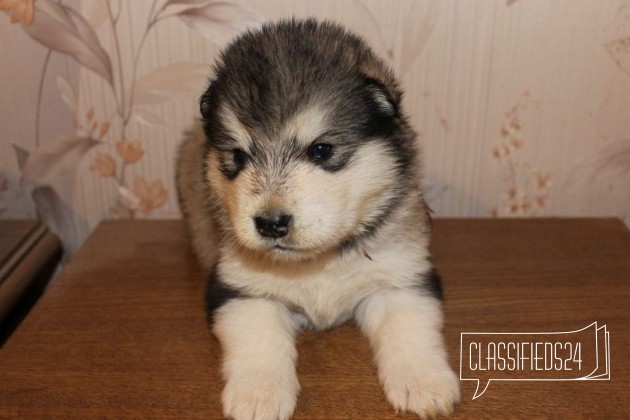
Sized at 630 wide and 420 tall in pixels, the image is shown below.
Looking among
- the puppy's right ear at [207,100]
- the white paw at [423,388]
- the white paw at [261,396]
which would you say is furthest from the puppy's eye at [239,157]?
the white paw at [423,388]

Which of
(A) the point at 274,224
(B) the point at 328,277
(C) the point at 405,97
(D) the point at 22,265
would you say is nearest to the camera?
(A) the point at 274,224

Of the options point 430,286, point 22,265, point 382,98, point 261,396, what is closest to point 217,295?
point 261,396

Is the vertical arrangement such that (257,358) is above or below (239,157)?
below

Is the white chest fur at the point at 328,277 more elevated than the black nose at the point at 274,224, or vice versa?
the black nose at the point at 274,224

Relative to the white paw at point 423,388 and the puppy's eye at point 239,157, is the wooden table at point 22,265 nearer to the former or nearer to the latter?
the puppy's eye at point 239,157

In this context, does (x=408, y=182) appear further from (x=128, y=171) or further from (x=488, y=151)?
(x=128, y=171)

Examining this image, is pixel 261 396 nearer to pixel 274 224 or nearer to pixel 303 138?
pixel 274 224

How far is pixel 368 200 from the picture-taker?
5.32 feet

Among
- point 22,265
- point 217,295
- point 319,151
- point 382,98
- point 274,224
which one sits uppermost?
point 382,98

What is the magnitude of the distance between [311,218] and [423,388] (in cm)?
50

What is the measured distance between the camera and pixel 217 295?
1812 mm

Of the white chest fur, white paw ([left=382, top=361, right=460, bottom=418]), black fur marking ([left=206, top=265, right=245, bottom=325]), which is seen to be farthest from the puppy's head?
white paw ([left=382, top=361, right=460, bottom=418])

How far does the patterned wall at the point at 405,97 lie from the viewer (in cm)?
237

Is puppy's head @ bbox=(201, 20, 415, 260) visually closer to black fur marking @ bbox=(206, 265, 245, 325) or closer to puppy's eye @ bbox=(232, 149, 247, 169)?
puppy's eye @ bbox=(232, 149, 247, 169)
